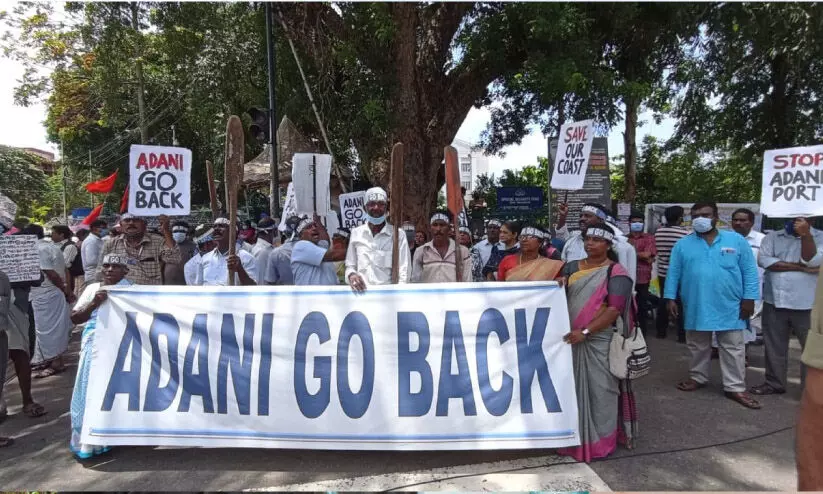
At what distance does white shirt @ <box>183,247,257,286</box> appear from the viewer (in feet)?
17.7

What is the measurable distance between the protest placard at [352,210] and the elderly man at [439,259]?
2790 millimetres

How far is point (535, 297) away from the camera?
3.86 metres

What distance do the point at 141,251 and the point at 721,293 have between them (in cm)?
560

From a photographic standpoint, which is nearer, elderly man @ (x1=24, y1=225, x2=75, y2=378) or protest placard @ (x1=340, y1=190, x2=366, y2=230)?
elderly man @ (x1=24, y1=225, x2=75, y2=378)

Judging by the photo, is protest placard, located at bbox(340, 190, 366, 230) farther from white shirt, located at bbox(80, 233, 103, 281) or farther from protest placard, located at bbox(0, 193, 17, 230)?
protest placard, located at bbox(0, 193, 17, 230)

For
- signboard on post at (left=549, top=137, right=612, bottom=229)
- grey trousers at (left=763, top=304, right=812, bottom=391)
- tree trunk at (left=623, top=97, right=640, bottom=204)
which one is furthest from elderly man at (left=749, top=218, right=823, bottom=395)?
tree trunk at (left=623, top=97, right=640, bottom=204)

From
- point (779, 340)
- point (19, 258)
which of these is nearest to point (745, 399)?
point (779, 340)

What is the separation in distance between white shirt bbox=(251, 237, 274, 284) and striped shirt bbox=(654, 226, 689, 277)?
5.33 m

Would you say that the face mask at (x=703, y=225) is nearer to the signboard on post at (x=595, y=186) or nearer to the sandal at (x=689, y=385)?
the sandal at (x=689, y=385)

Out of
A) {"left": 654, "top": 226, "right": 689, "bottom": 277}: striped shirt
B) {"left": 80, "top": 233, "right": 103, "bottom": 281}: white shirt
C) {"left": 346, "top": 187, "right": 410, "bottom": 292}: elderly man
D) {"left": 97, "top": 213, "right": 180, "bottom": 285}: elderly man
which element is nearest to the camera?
{"left": 346, "top": 187, "right": 410, "bottom": 292}: elderly man

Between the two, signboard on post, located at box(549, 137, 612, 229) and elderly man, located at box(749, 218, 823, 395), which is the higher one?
signboard on post, located at box(549, 137, 612, 229)

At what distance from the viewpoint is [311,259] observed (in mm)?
5059

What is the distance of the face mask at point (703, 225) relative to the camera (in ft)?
17.0

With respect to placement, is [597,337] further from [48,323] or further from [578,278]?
[48,323]
